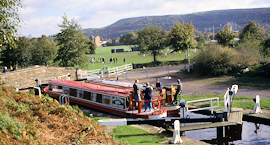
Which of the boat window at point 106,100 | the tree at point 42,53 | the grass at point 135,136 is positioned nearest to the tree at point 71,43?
the tree at point 42,53

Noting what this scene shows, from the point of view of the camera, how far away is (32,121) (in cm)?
764

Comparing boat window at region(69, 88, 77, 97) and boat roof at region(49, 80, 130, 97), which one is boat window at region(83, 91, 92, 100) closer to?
boat roof at region(49, 80, 130, 97)

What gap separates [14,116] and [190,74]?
79.5 feet

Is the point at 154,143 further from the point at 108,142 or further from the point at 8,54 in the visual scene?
the point at 8,54

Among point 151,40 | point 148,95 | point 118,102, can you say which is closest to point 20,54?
point 151,40

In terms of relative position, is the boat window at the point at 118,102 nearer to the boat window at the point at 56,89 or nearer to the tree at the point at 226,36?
the boat window at the point at 56,89

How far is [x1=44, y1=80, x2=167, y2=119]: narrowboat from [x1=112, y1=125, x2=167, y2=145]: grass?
3.71 feet

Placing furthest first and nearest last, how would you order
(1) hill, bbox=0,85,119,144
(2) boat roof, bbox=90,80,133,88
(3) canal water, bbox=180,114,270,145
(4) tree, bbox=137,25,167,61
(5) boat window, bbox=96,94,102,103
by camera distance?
(4) tree, bbox=137,25,167,61
(2) boat roof, bbox=90,80,133,88
(5) boat window, bbox=96,94,102,103
(3) canal water, bbox=180,114,270,145
(1) hill, bbox=0,85,119,144

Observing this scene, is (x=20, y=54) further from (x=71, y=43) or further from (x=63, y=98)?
(x=63, y=98)

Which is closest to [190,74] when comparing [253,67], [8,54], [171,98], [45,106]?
[253,67]

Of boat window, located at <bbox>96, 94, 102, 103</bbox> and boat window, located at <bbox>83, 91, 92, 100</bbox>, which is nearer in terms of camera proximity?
boat window, located at <bbox>96, 94, 102, 103</bbox>

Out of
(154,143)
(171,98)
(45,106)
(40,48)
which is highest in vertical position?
(40,48)

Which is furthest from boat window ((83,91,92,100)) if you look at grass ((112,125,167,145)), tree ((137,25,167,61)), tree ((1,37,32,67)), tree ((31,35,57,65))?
tree ((1,37,32,67))

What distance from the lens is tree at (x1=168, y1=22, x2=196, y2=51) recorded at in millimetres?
39969
